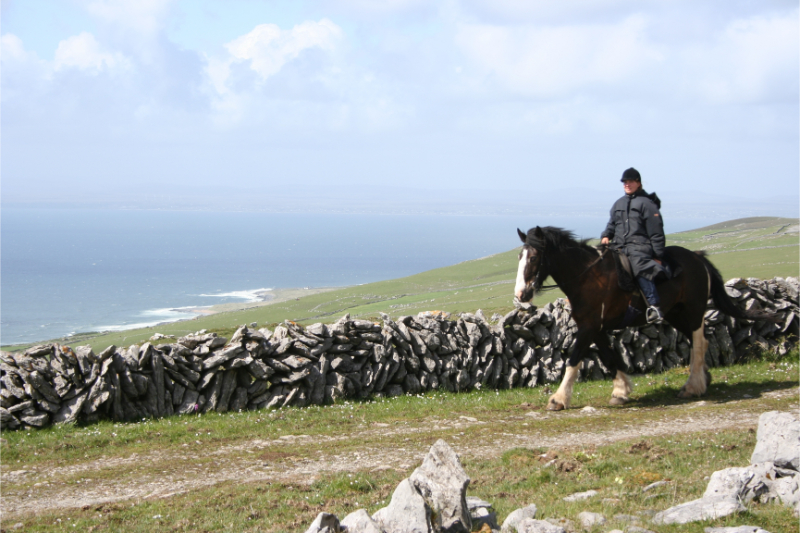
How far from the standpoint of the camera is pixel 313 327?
15039 mm

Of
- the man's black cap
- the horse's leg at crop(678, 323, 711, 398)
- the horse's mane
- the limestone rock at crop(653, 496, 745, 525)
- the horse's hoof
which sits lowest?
the horse's hoof

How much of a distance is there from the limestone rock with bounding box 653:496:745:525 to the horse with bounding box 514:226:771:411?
6.59 m

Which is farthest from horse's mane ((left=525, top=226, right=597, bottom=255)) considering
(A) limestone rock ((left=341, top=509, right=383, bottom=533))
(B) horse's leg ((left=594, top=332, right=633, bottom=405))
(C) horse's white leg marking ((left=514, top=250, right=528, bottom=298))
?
(A) limestone rock ((left=341, top=509, right=383, bottom=533))

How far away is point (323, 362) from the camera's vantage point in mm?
14656

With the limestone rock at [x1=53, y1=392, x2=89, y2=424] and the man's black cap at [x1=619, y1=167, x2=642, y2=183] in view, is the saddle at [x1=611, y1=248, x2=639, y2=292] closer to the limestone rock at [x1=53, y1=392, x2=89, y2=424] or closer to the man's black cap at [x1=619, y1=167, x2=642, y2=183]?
the man's black cap at [x1=619, y1=167, x2=642, y2=183]

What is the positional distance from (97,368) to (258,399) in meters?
3.16

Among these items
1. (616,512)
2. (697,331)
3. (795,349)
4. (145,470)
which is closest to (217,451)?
(145,470)

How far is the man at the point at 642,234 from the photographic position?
13297 millimetres

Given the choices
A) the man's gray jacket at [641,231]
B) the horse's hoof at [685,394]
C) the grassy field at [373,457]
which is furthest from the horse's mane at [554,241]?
the horse's hoof at [685,394]

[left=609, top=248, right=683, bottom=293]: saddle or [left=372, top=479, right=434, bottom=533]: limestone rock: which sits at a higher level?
[left=609, top=248, right=683, bottom=293]: saddle

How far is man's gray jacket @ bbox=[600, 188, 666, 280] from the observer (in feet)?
43.6

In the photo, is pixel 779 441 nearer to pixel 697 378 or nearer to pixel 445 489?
pixel 445 489

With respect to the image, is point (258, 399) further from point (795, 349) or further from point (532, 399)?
point (795, 349)

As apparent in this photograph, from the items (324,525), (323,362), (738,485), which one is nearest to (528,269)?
A: (323,362)
